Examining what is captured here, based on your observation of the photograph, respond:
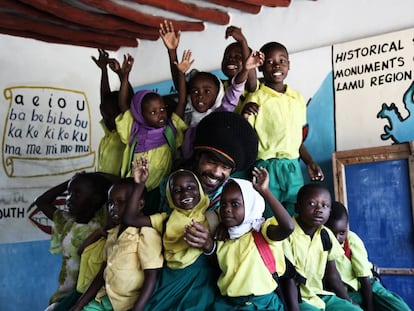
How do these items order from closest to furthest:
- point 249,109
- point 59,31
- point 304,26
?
point 249,109 < point 304,26 < point 59,31

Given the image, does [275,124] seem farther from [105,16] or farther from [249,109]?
[105,16]

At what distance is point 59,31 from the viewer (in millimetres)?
4414

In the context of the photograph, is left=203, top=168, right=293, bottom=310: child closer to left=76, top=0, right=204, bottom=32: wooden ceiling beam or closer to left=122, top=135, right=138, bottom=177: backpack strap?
left=122, top=135, right=138, bottom=177: backpack strap

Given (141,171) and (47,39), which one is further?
(47,39)

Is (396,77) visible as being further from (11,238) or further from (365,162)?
(11,238)

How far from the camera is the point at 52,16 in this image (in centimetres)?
413

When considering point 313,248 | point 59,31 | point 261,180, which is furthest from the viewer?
point 59,31

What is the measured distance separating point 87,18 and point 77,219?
2247mm

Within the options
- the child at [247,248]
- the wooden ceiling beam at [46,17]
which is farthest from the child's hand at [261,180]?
the wooden ceiling beam at [46,17]

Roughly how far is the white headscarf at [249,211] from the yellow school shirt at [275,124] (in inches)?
17.2

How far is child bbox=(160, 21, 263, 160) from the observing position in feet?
6.69

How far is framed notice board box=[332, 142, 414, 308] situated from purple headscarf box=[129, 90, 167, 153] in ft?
5.25

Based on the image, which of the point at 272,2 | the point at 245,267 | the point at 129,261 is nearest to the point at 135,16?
the point at 272,2

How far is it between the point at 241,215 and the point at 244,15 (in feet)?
9.38
